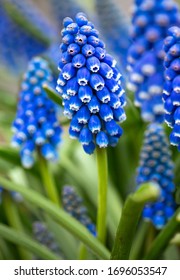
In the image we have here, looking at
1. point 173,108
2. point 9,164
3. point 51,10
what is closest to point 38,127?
point 9,164

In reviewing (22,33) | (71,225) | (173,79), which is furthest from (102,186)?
(22,33)

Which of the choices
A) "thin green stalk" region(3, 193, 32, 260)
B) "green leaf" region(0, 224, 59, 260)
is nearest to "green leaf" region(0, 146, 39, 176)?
"thin green stalk" region(3, 193, 32, 260)

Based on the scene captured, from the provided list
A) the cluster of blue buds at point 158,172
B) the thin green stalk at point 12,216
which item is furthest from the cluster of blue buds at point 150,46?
the thin green stalk at point 12,216

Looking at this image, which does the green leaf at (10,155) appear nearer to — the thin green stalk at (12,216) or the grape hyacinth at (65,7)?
the thin green stalk at (12,216)

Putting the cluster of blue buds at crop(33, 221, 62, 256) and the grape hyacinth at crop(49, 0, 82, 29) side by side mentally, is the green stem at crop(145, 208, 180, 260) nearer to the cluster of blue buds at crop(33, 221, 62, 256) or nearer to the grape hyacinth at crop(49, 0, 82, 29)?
the cluster of blue buds at crop(33, 221, 62, 256)

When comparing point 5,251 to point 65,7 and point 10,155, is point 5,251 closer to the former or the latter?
point 10,155

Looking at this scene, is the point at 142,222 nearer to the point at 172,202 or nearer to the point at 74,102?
the point at 172,202
